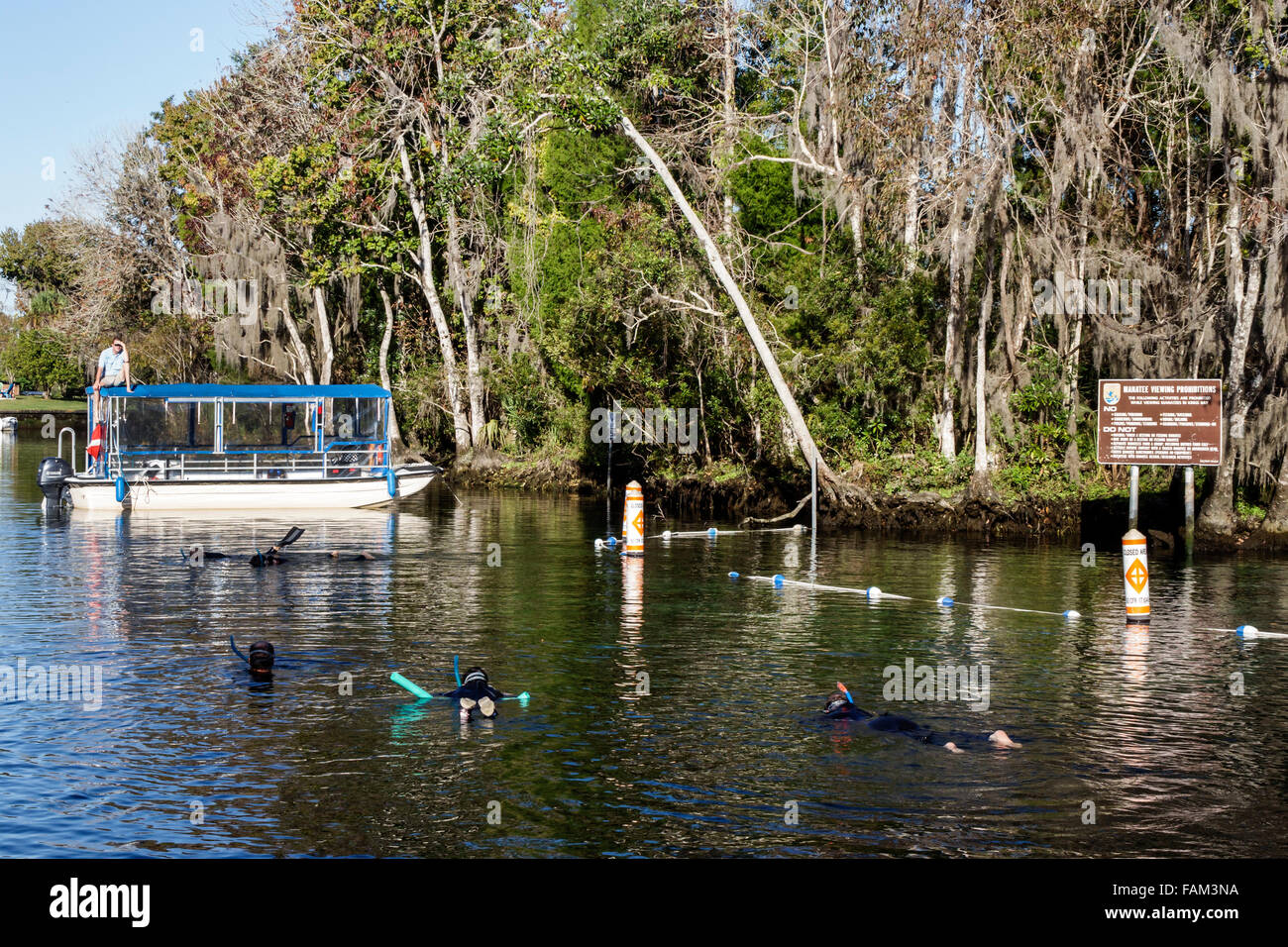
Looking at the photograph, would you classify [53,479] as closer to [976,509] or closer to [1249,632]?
[976,509]

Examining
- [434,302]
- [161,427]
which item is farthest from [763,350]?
[434,302]

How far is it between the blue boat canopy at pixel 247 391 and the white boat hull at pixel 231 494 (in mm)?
2378

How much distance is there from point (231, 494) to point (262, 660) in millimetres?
21375

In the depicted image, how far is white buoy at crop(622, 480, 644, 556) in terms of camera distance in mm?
25109

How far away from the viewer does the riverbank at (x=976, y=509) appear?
29344 millimetres

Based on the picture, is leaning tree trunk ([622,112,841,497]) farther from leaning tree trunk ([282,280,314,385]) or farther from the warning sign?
leaning tree trunk ([282,280,314,385])

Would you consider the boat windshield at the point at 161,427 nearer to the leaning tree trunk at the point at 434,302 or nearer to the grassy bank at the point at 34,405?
the leaning tree trunk at the point at 434,302

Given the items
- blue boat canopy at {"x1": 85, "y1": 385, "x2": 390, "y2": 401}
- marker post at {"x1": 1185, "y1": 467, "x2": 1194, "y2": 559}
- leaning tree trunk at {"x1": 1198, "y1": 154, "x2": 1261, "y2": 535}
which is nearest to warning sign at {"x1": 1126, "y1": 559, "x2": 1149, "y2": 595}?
leaning tree trunk at {"x1": 1198, "y1": 154, "x2": 1261, "y2": 535}

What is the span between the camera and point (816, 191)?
121 feet

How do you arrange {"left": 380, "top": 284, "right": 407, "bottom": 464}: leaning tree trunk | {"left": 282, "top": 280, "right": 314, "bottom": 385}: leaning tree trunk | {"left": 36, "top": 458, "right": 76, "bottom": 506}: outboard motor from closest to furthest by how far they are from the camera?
{"left": 36, "top": 458, "right": 76, "bottom": 506}: outboard motor < {"left": 380, "top": 284, "right": 407, "bottom": 464}: leaning tree trunk < {"left": 282, "top": 280, "right": 314, "bottom": 385}: leaning tree trunk

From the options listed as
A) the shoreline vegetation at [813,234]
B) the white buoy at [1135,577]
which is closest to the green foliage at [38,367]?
the shoreline vegetation at [813,234]

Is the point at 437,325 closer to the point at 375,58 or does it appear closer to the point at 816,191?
the point at 375,58

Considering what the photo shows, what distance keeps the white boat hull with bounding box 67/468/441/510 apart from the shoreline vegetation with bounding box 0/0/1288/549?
28.5 ft
